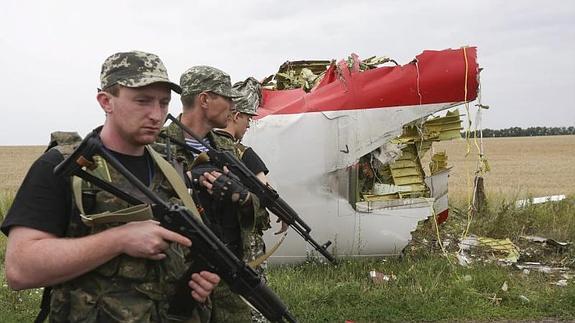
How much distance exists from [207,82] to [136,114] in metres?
1.30

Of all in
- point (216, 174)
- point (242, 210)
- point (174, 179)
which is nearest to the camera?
point (174, 179)

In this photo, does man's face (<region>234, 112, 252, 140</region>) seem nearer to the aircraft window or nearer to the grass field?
the grass field

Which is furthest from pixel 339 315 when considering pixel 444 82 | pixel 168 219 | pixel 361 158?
pixel 168 219

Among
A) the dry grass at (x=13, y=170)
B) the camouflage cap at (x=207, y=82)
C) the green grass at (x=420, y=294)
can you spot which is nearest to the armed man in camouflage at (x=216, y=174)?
the camouflage cap at (x=207, y=82)

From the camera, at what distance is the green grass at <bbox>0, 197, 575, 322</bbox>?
17.5ft

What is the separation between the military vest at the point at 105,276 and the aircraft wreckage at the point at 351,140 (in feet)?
15.1

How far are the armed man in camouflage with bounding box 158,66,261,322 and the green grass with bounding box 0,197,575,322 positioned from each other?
2367 mm

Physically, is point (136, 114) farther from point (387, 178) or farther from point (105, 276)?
point (387, 178)

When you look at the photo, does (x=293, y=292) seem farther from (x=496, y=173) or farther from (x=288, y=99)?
(x=496, y=173)

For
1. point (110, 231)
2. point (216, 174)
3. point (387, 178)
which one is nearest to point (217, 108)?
point (216, 174)

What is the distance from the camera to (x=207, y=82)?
329 centimetres

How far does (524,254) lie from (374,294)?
9.01ft

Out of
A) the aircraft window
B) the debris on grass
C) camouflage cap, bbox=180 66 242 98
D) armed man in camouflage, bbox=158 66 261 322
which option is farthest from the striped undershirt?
the aircraft window

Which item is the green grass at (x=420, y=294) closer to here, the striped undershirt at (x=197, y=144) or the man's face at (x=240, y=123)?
the man's face at (x=240, y=123)
